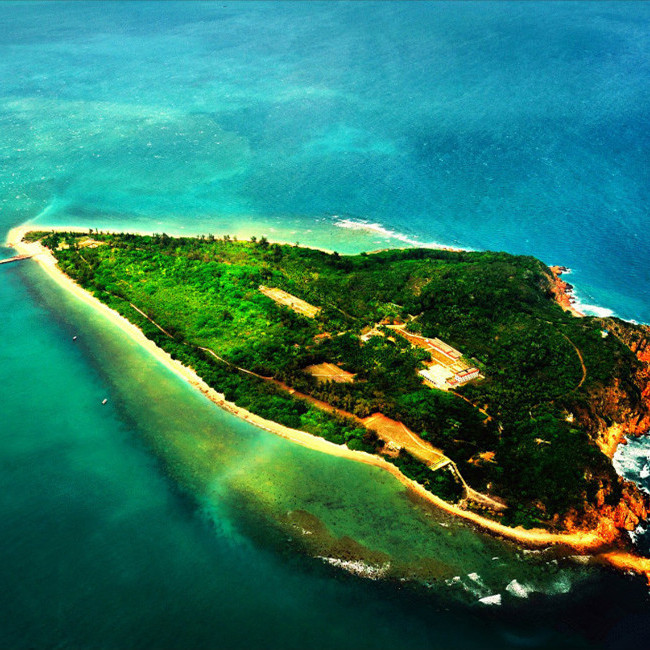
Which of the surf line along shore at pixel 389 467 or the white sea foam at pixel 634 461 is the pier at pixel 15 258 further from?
the white sea foam at pixel 634 461

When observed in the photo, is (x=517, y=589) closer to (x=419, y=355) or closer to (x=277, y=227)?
(x=419, y=355)

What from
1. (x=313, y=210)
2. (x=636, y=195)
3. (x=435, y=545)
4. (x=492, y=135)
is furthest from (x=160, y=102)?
(x=435, y=545)

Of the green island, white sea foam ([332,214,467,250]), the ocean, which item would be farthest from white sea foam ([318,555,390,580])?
white sea foam ([332,214,467,250])

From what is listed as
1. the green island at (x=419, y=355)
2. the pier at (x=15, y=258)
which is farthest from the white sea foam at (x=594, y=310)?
the pier at (x=15, y=258)

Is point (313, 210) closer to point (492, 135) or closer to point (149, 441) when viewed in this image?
point (492, 135)

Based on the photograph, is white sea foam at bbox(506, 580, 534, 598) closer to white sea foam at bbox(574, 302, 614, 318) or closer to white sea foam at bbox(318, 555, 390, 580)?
white sea foam at bbox(318, 555, 390, 580)
